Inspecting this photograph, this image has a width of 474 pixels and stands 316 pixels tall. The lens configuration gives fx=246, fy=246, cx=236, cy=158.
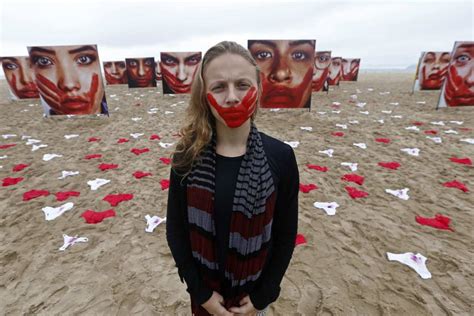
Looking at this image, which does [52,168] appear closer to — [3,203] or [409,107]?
[3,203]

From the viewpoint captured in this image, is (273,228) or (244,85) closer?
(244,85)

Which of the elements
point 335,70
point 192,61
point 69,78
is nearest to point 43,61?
point 69,78

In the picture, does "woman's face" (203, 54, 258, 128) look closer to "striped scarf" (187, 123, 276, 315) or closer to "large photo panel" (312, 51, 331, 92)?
"striped scarf" (187, 123, 276, 315)

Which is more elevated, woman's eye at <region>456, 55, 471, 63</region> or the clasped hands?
woman's eye at <region>456, 55, 471, 63</region>

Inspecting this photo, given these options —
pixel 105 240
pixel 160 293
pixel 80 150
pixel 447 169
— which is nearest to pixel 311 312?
pixel 160 293

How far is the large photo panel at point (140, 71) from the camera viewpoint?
16297 mm

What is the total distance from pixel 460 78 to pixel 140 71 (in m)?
16.4

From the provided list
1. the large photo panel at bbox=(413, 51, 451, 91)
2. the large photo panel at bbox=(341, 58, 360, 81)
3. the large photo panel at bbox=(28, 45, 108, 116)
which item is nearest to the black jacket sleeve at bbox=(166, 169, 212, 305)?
the large photo panel at bbox=(28, 45, 108, 116)

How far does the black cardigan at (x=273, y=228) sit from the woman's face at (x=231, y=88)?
21 cm

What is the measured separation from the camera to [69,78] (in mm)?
7465

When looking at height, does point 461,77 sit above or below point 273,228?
above

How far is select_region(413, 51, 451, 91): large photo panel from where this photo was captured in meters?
12.1

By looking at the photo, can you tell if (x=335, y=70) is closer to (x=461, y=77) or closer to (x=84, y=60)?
(x=461, y=77)

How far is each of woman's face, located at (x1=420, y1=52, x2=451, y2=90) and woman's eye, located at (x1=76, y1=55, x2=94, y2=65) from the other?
48.1 ft
